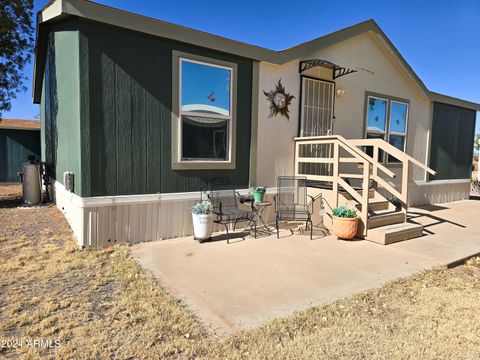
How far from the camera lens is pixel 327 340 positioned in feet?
7.67

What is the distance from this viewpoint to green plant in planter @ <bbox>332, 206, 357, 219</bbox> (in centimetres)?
523

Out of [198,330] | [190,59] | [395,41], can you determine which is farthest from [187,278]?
[395,41]

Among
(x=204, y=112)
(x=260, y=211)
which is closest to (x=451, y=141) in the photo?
(x=260, y=211)

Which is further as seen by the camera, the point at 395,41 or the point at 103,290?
the point at 395,41

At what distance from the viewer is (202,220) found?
15.7 feet

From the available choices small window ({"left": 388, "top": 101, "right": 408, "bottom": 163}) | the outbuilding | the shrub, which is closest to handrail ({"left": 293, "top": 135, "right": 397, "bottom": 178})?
the shrub

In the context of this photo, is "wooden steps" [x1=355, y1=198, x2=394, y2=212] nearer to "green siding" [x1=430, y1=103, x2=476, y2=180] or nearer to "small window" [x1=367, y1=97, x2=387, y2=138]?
A: "small window" [x1=367, y1=97, x2=387, y2=138]

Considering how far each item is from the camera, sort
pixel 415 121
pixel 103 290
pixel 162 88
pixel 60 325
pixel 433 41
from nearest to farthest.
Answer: pixel 60 325, pixel 103 290, pixel 162 88, pixel 415 121, pixel 433 41

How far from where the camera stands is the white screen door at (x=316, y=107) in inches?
265

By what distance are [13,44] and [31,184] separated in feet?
14.5

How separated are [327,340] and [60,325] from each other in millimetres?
2038

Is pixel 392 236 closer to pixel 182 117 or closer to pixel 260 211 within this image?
pixel 260 211

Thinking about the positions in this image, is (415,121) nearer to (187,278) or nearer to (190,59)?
(190,59)

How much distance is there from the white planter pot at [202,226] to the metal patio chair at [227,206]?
24cm
